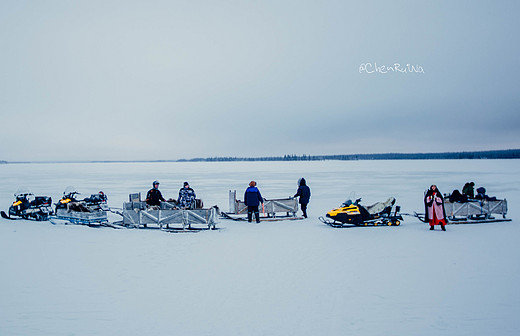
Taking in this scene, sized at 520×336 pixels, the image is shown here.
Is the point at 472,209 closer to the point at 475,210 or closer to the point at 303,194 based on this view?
the point at 475,210

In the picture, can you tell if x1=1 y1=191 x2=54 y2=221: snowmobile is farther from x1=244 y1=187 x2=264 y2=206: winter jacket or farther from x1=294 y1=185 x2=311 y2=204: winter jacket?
x1=294 y1=185 x2=311 y2=204: winter jacket

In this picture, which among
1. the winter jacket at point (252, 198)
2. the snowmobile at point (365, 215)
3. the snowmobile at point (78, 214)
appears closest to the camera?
the snowmobile at point (365, 215)

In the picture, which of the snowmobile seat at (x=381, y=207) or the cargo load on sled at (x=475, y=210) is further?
the cargo load on sled at (x=475, y=210)

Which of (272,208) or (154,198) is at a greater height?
(154,198)

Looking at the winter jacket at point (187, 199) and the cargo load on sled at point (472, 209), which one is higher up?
the winter jacket at point (187, 199)

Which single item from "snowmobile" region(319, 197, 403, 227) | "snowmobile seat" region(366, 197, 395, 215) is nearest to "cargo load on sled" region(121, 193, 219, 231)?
"snowmobile" region(319, 197, 403, 227)

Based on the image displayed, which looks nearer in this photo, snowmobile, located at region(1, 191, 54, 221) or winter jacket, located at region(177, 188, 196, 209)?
winter jacket, located at region(177, 188, 196, 209)

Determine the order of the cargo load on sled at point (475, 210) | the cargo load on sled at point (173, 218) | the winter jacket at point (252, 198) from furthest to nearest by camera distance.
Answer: the winter jacket at point (252, 198) → the cargo load on sled at point (475, 210) → the cargo load on sled at point (173, 218)

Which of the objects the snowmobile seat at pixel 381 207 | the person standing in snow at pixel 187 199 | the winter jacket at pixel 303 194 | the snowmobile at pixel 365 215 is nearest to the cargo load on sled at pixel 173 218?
the person standing in snow at pixel 187 199

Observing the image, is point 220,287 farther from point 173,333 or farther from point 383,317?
point 383,317

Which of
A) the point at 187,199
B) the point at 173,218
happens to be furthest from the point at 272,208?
the point at 173,218

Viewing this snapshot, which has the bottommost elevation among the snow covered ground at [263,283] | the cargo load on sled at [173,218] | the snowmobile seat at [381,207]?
the snow covered ground at [263,283]

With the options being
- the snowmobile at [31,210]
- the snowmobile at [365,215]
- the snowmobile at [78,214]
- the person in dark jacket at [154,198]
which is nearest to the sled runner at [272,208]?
the snowmobile at [365,215]

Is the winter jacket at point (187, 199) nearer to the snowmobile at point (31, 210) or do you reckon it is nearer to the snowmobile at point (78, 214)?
the snowmobile at point (78, 214)
